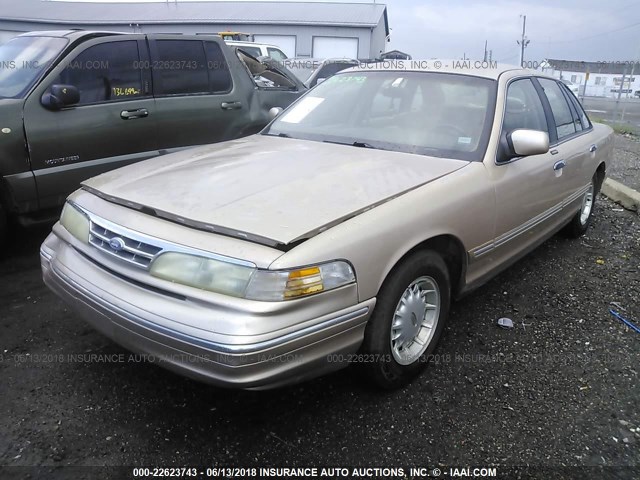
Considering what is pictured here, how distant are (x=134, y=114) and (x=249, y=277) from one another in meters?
3.29

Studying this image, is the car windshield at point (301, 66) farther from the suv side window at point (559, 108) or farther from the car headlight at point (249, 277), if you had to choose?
the car headlight at point (249, 277)

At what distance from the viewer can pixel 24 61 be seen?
4461 millimetres

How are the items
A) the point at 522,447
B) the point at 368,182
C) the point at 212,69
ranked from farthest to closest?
the point at 212,69 < the point at 368,182 < the point at 522,447

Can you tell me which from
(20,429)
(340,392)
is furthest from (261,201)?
(20,429)

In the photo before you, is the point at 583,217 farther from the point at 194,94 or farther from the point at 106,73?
the point at 106,73

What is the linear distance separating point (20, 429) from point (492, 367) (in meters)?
2.43

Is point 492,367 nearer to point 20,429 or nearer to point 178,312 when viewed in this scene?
point 178,312

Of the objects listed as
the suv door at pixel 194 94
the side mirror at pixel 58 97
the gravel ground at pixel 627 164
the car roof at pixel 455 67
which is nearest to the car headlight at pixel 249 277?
the car roof at pixel 455 67

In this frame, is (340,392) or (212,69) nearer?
(340,392)

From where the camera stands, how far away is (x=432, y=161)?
2930 mm

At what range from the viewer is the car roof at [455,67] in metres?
3.48

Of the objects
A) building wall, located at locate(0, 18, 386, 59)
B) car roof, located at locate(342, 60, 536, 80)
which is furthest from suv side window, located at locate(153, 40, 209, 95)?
building wall, located at locate(0, 18, 386, 59)

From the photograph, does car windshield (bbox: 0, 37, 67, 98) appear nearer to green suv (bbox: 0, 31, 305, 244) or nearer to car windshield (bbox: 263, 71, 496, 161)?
green suv (bbox: 0, 31, 305, 244)

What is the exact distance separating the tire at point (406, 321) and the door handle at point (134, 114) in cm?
323
